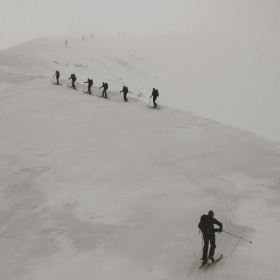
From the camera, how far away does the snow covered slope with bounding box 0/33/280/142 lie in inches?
1220

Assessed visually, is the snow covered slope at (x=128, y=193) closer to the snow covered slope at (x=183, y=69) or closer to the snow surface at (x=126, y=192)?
the snow surface at (x=126, y=192)

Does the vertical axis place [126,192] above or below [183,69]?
below

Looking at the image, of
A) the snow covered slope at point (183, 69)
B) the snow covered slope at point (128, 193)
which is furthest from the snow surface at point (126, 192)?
the snow covered slope at point (183, 69)

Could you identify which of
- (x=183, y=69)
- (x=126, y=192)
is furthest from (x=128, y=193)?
(x=183, y=69)

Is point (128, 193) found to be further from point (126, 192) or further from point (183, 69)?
point (183, 69)

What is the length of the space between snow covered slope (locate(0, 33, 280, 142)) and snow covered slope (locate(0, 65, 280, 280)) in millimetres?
12427

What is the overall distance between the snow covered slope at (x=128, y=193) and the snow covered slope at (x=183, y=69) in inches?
489

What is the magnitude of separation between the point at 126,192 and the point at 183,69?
38.3m

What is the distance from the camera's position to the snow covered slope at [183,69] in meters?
31.0

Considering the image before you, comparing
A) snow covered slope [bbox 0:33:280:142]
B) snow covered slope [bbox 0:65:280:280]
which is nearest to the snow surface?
snow covered slope [bbox 0:65:280:280]

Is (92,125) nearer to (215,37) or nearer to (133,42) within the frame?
(133,42)

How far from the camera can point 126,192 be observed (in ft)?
36.1

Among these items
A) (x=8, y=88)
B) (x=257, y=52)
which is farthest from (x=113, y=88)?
(x=257, y=52)

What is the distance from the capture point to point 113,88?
96.7 ft
